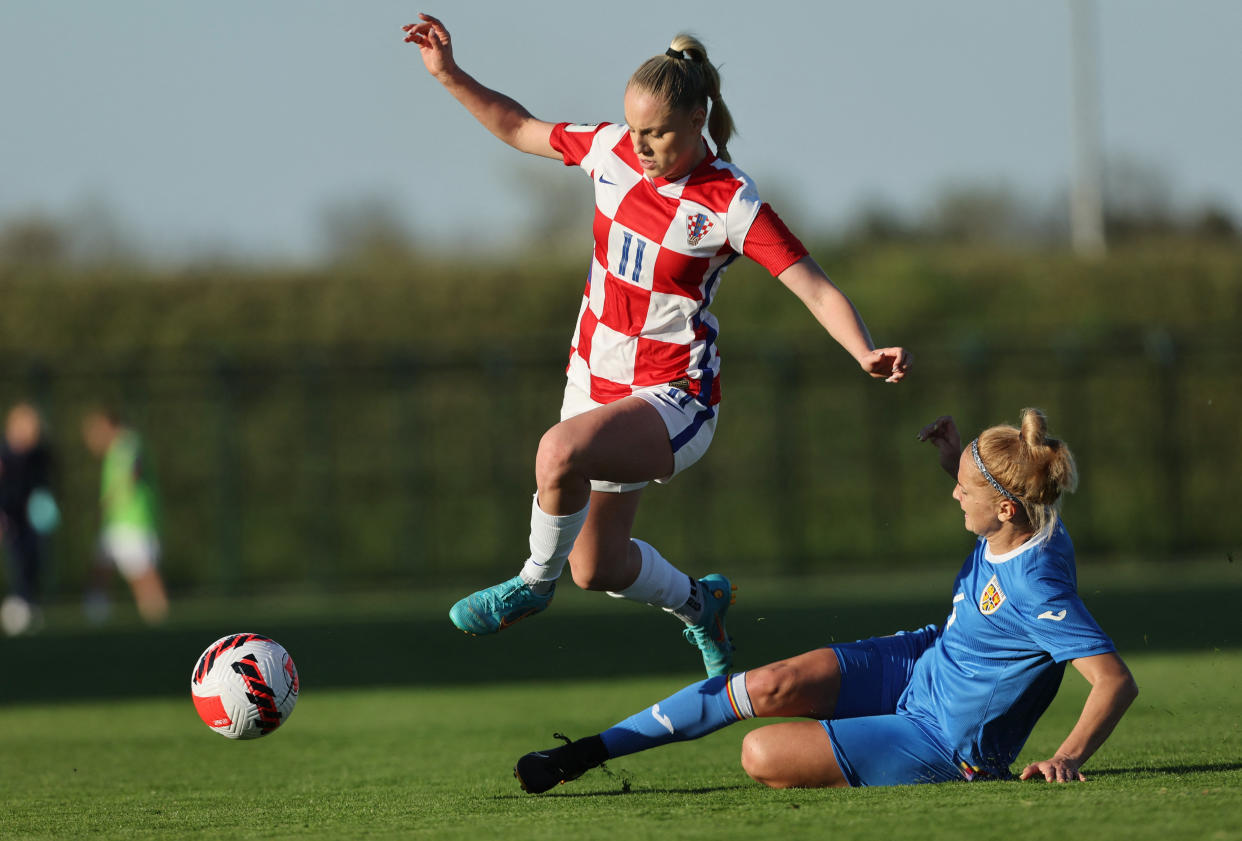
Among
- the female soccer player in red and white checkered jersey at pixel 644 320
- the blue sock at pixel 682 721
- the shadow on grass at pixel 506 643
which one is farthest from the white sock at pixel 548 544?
the shadow on grass at pixel 506 643

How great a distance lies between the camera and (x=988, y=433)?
4406mm

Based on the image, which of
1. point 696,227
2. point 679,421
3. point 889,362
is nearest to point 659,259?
point 696,227

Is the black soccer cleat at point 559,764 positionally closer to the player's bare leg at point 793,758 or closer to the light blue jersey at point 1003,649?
the player's bare leg at point 793,758

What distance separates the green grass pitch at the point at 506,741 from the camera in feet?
12.8

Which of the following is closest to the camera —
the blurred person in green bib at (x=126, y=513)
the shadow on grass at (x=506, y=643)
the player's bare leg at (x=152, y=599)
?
the shadow on grass at (x=506, y=643)

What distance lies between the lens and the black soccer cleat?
448cm

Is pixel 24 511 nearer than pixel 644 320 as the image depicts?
No

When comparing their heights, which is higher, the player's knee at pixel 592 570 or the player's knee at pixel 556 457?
the player's knee at pixel 556 457

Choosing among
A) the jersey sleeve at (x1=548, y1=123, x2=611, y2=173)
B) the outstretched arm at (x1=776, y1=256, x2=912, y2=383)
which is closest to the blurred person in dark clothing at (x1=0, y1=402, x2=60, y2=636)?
the jersey sleeve at (x1=548, y1=123, x2=611, y2=173)

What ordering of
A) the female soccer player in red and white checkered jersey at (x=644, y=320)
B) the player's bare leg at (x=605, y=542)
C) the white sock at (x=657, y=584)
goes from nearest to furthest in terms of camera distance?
1. the female soccer player in red and white checkered jersey at (x=644, y=320)
2. the player's bare leg at (x=605, y=542)
3. the white sock at (x=657, y=584)

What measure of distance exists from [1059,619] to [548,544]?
5.64 feet

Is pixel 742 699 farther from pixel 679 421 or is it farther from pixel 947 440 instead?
pixel 947 440

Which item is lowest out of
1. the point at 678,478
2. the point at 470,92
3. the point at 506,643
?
the point at 506,643

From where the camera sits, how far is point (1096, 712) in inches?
160
